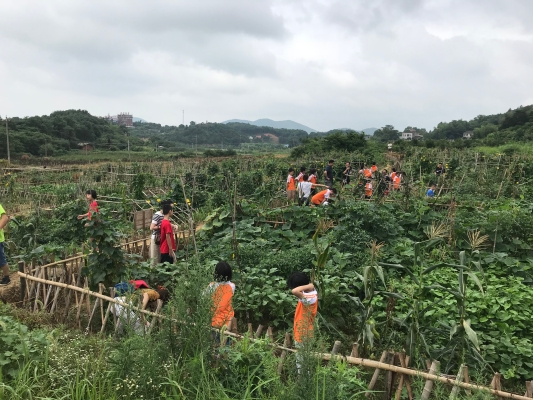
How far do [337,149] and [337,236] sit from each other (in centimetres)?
2634

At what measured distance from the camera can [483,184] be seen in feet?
41.0

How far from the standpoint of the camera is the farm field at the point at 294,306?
2.73 m

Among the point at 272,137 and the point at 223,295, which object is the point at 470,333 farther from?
the point at 272,137

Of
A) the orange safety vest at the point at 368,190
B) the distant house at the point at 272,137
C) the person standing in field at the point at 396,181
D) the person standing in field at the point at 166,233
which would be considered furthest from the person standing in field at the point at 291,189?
the distant house at the point at 272,137

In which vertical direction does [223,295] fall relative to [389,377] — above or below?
above

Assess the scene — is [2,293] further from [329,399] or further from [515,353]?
[515,353]

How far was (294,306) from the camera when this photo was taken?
4.54 m

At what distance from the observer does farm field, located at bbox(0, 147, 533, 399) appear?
8.96 feet

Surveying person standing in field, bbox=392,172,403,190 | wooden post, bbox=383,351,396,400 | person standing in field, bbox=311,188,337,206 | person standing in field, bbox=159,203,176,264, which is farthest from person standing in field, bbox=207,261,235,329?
person standing in field, bbox=392,172,403,190

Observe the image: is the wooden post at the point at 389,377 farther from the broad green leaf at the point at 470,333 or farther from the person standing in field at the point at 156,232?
the person standing in field at the point at 156,232

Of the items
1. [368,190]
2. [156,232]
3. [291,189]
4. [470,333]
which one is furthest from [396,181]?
[470,333]

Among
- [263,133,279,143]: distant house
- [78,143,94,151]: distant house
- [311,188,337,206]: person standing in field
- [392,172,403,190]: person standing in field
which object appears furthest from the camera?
[263,133,279,143]: distant house

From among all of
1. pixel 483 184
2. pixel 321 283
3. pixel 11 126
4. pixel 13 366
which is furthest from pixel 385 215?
pixel 11 126

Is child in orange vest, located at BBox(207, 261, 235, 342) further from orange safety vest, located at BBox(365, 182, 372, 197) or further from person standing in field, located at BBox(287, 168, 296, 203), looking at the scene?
person standing in field, located at BBox(287, 168, 296, 203)
